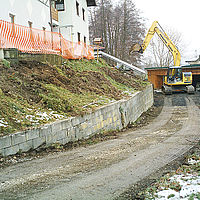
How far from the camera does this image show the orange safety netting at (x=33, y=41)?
12.0m

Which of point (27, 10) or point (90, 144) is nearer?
point (90, 144)

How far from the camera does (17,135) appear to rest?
6.75m

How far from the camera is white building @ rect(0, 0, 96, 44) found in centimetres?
1694

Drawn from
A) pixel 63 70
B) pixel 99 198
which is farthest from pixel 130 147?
pixel 63 70

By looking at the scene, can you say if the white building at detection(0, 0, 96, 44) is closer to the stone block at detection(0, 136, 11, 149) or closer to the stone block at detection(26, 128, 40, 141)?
the stone block at detection(26, 128, 40, 141)

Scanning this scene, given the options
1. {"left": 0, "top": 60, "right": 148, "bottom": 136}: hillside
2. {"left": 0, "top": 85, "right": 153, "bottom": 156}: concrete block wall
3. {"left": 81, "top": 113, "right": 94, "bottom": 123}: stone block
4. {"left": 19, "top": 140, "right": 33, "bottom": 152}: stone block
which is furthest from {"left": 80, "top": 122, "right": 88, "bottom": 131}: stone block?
{"left": 19, "top": 140, "right": 33, "bottom": 152}: stone block

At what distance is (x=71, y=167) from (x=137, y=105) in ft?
39.8

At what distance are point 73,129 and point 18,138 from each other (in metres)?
2.42

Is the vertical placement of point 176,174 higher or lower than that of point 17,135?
lower

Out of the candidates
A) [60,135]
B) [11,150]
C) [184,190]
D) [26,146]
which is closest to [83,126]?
[60,135]

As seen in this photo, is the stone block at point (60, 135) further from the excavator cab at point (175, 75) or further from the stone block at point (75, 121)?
the excavator cab at point (175, 75)

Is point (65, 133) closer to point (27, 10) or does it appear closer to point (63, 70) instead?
point (63, 70)

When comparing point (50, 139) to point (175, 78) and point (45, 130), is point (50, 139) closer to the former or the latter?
point (45, 130)

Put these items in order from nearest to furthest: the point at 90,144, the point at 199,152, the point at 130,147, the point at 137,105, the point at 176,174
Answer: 1. the point at 176,174
2. the point at 199,152
3. the point at 130,147
4. the point at 90,144
5. the point at 137,105
